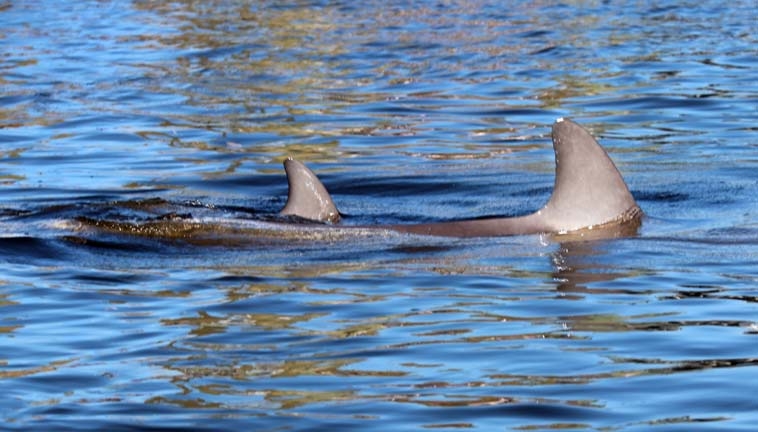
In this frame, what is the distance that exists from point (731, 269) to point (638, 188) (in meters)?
3.28

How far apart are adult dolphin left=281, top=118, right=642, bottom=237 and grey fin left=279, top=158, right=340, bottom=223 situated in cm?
63

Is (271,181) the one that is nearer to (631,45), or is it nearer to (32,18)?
(631,45)

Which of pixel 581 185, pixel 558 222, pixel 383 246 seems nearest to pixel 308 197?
pixel 383 246

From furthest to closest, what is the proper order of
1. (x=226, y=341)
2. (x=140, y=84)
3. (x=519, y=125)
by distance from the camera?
(x=140, y=84)
(x=519, y=125)
(x=226, y=341)

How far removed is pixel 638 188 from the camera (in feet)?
40.1

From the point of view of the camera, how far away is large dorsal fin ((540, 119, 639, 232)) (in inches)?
402

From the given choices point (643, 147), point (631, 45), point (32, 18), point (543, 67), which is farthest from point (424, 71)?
point (32, 18)

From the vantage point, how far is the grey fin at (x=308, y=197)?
35.9 ft

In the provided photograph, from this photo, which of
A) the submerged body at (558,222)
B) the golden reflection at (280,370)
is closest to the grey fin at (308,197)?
the submerged body at (558,222)

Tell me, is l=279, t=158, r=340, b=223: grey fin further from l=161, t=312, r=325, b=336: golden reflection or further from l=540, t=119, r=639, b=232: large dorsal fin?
l=161, t=312, r=325, b=336: golden reflection

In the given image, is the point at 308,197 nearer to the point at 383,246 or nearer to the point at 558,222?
the point at 383,246

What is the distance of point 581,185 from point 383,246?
134cm

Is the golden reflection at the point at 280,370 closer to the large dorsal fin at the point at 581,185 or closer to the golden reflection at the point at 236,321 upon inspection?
the golden reflection at the point at 236,321

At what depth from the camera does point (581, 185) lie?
10.3 metres
